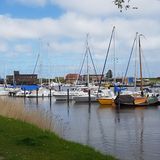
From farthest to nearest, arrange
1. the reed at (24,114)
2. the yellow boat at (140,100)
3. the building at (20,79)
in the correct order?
the building at (20,79) → the yellow boat at (140,100) → the reed at (24,114)

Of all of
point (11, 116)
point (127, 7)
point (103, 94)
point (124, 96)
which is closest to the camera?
point (127, 7)

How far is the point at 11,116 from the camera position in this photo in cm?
2752

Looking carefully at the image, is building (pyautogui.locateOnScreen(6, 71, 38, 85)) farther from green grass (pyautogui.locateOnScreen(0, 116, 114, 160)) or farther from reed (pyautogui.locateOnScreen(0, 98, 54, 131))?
green grass (pyautogui.locateOnScreen(0, 116, 114, 160))

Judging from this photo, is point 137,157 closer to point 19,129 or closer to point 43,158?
point 19,129

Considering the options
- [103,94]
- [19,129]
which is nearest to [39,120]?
[19,129]

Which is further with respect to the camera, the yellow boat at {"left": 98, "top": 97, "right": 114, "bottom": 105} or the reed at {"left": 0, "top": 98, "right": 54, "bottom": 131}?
the yellow boat at {"left": 98, "top": 97, "right": 114, "bottom": 105}

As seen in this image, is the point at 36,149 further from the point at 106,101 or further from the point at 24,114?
the point at 106,101

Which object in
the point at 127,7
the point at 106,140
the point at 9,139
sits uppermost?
the point at 127,7

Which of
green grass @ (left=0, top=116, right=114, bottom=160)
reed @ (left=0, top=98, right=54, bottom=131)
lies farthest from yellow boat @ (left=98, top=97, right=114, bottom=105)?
green grass @ (left=0, top=116, right=114, bottom=160)

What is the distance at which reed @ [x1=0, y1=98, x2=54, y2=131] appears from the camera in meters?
25.1

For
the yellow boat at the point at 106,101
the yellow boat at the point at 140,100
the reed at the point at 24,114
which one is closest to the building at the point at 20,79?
the yellow boat at the point at 106,101

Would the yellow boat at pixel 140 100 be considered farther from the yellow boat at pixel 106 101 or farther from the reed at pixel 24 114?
the reed at pixel 24 114

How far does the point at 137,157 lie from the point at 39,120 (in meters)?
6.81

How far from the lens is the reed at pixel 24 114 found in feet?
82.4
